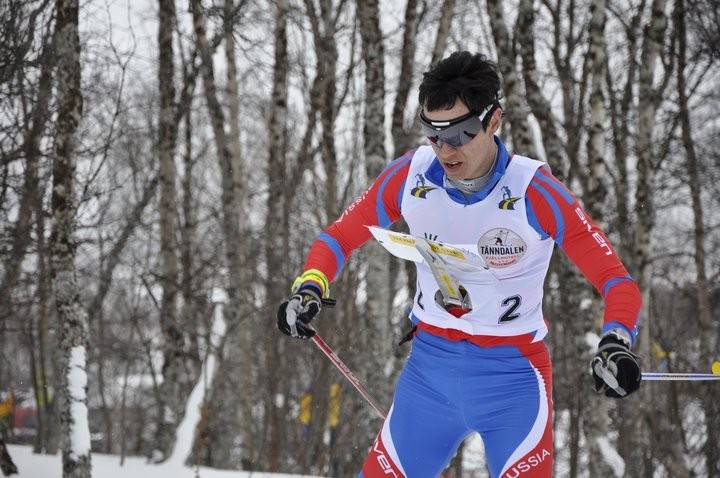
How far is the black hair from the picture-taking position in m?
2.93

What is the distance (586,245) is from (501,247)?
0.30m

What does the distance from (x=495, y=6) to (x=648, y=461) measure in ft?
16.4

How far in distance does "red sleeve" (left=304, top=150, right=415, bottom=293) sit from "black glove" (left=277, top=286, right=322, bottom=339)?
0.61ft

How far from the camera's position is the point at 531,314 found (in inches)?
121

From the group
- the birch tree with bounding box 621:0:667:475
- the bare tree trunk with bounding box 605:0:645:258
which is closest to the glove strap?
the birch tree with bounding box 621:0:667:475

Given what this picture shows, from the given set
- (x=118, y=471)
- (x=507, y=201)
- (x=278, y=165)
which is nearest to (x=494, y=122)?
(x=507, y=201)

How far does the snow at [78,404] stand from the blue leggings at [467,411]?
2606 millimetres

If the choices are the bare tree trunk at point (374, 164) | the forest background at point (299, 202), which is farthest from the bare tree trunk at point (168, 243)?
the bare tree trunk at point (374, 164)

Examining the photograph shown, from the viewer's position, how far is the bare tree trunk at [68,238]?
196 inches

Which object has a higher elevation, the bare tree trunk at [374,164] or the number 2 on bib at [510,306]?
the bare tree trunk at [374,164]

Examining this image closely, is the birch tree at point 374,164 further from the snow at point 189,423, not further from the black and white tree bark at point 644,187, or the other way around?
the black and white tree bark at point 644,187

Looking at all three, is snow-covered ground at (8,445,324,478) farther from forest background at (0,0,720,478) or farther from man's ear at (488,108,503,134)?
man's ear at (488,108,503,134)

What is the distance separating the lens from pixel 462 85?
2928mm

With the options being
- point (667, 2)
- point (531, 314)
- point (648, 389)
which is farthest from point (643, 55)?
point (531, 314)
